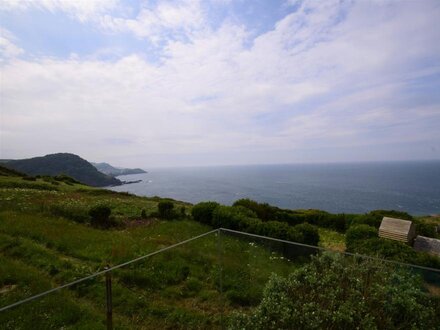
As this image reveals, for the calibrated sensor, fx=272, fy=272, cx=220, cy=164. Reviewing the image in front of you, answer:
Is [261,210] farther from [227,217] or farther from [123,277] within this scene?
[123,277]

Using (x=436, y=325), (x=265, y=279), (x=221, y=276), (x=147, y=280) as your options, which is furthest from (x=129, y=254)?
(x=436, y=325)

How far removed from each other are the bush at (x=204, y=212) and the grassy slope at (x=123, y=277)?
559 cm

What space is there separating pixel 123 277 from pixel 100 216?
9039 millimetres

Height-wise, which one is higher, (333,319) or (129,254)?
(333,319)

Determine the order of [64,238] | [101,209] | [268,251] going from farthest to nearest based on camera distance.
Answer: [101,209] < [64,238] < [268,251]

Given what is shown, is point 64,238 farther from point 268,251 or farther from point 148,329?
point 268,251

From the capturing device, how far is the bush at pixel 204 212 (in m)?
17.2

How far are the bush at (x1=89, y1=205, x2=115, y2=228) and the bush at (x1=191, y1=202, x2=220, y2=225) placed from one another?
510 centimetres

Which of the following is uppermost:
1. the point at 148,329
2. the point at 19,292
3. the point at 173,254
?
the point at 173,254

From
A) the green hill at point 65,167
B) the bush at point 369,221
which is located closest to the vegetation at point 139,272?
the bush at point 369,221

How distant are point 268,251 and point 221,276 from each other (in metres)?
1.69

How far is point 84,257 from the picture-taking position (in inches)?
356

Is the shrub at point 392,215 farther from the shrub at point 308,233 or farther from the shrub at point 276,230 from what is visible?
the shrub at point 276,230

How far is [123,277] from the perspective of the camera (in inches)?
260
